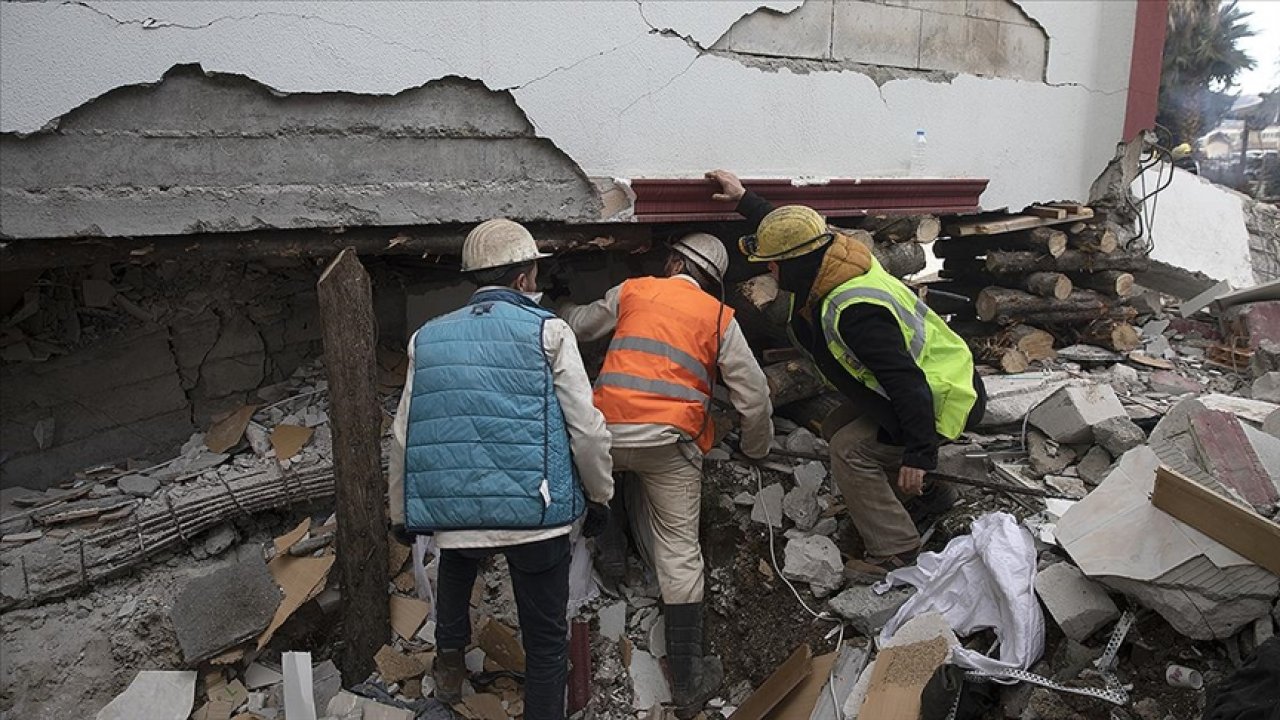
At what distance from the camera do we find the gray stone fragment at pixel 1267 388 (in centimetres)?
552

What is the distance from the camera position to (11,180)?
3061mm

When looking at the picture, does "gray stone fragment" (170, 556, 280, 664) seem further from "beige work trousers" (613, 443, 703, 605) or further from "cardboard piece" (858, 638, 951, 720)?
"cardboard piece" (858, 638, 951, 720)

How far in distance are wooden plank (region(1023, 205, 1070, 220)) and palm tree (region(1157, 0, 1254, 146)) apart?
53.7 feet

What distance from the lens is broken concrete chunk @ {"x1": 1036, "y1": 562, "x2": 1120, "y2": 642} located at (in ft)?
10.6

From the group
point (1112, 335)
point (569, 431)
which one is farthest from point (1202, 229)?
point (569, 431)

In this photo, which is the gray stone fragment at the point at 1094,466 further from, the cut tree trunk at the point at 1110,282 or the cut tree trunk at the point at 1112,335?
the cut tree trunk at the point at 1110,282

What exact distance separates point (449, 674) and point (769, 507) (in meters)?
1.88

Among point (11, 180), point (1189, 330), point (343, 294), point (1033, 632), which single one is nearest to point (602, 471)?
point (343, 294)

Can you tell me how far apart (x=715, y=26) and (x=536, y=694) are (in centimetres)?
359

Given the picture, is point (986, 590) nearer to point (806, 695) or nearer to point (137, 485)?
point (806, 695)

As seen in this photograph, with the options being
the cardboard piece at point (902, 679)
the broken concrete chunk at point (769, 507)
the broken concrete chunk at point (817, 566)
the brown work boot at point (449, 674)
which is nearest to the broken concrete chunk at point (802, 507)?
the broken concrete chunk at point (769, 507)

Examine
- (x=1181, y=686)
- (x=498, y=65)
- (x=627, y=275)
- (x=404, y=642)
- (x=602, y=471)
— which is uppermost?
(x=498, y=65)

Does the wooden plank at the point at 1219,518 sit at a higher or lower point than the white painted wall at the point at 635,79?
lower

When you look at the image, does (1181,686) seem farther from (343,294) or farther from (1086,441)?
(343,294)
